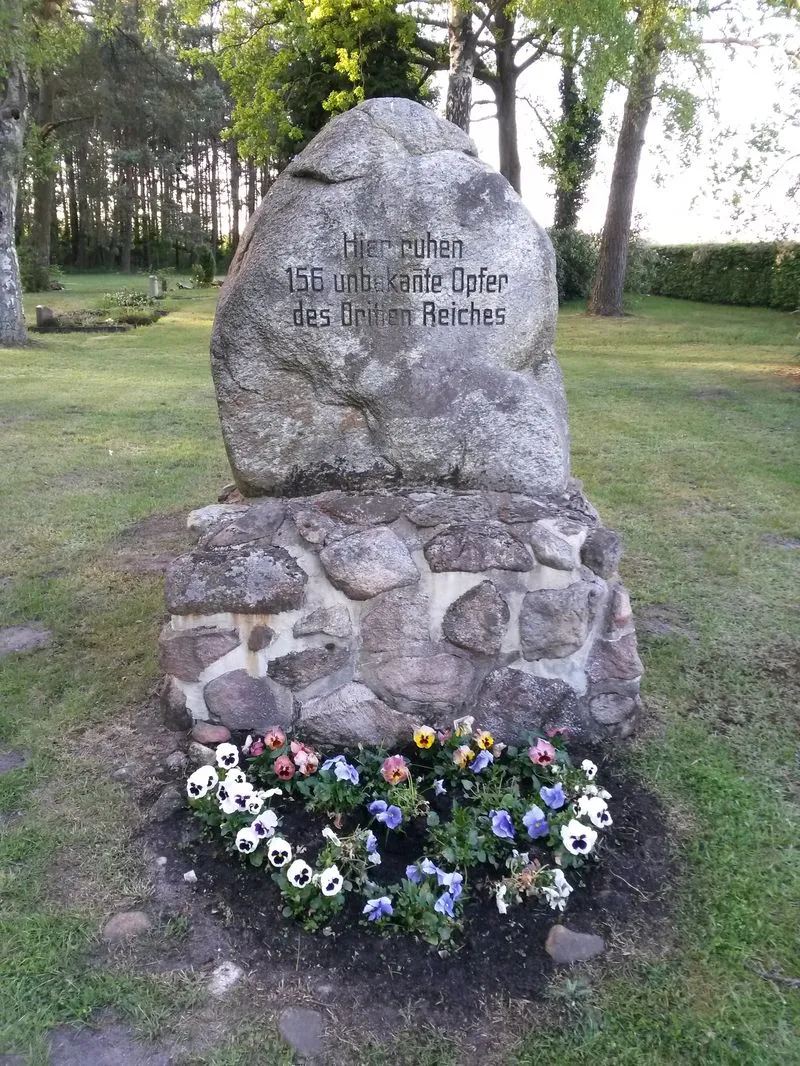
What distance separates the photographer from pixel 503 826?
7.84ft

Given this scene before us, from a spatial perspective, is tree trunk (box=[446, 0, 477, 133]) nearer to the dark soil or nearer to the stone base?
the stone base

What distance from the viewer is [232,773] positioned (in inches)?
102

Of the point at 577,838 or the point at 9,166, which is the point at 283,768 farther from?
the point at 9,166

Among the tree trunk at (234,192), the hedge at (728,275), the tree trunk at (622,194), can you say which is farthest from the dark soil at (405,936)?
the tree trunk at (234,192)

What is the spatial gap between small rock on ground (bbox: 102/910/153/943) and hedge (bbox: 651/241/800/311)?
64.0ft

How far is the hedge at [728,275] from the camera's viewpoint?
19.6m

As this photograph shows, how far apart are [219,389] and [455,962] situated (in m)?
1.93

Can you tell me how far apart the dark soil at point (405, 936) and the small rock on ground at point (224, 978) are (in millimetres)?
29

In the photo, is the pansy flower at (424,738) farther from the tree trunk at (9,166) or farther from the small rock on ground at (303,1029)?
the tree trunk at (9,166)

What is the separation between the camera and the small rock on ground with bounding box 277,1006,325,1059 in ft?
6.26

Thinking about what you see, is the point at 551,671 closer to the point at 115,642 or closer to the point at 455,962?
the point at 455,962

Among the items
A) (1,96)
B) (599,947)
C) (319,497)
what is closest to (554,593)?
(319,497)

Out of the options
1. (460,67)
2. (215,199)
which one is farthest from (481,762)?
(215,199)

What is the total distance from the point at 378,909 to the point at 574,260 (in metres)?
20.4
